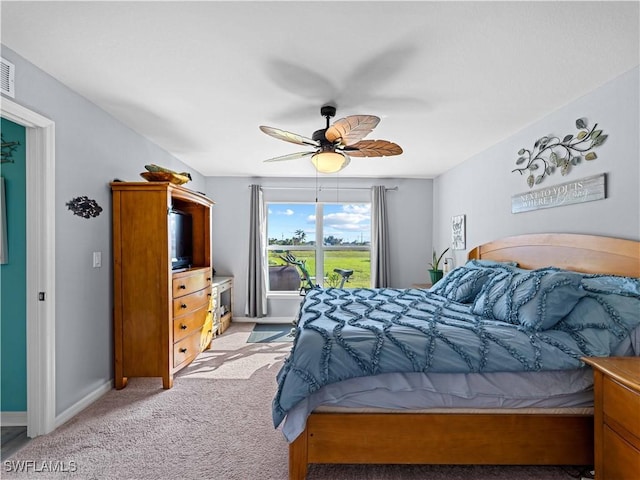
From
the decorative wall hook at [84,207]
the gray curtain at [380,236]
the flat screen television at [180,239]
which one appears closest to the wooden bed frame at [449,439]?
the flat screen television at [180,239]

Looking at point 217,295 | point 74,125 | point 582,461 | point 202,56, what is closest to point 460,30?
point 202,56

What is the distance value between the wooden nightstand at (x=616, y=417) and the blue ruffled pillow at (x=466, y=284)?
115 cm

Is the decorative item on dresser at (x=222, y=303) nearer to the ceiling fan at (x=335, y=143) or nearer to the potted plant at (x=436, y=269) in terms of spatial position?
the ceiling fan at (x=335, y=143)

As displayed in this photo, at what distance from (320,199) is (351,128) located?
3375mm

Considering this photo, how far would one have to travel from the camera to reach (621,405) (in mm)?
1626

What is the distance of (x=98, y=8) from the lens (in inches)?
66.9

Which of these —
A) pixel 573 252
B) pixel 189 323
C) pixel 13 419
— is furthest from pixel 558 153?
pixel 13 419

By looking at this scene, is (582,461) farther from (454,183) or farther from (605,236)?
(454,183)

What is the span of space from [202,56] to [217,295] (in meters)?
3.29

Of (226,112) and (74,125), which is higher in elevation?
(226,112)

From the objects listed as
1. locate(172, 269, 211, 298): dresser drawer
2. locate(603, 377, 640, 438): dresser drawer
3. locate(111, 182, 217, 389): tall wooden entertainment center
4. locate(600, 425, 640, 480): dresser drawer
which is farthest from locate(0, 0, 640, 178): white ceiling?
locate(600, 425, 640, 480): dresser drawer

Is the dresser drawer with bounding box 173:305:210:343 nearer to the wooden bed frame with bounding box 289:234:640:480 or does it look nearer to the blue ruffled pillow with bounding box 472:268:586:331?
the wooden bed frame with bounding box 289:234:640:480

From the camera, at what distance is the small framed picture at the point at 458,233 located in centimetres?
463

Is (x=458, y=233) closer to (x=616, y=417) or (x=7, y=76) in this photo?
(x=616, y=417)
